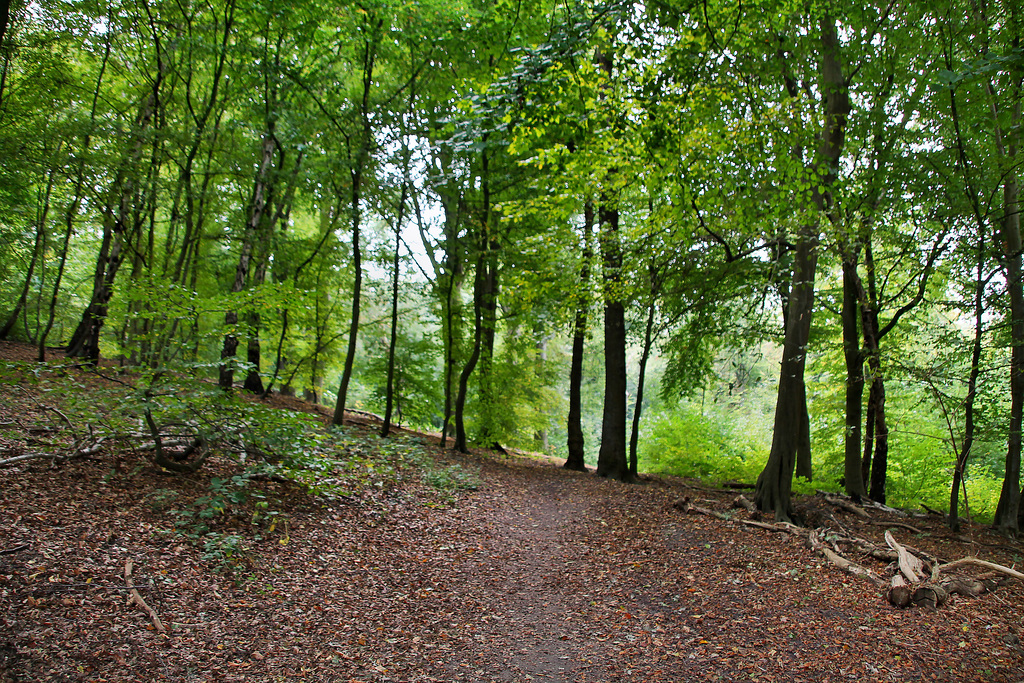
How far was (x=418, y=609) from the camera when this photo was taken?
4.88 m

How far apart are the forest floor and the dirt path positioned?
2 cm

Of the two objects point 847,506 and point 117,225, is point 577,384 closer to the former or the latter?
point 847,506

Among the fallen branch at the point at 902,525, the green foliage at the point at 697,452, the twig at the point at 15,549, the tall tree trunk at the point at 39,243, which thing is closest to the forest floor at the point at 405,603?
the twig at the point at 15,549

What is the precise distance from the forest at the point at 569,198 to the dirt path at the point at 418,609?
129 centimetres

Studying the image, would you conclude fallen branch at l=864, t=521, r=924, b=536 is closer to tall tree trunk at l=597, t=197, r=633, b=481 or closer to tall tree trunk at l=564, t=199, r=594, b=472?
tall tree trunk at l=597, t=197, r=633, b=481

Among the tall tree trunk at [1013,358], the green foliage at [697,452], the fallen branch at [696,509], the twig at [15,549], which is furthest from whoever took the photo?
the green foliage at [697,452]

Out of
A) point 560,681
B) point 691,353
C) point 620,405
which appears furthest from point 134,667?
point 691,353

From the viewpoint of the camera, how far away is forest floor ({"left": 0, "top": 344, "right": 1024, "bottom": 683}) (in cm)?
366

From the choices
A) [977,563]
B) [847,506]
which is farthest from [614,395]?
[977,563]

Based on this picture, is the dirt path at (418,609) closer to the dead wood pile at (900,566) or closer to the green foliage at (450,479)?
the dead wood pile at (900,566)

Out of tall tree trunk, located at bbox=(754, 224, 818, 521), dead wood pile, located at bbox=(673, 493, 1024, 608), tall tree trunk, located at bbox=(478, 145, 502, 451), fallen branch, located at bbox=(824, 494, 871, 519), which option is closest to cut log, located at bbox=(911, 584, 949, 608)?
dead wood pile, located at bbox=(673, 493, 1024, 608)

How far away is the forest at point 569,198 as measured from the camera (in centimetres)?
634

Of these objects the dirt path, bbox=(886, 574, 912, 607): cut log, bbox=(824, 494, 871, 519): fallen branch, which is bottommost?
the dirt path

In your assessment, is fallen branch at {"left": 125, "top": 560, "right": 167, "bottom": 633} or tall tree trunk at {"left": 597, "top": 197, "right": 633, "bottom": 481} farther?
tall tree trunk at {"left": 597, "top": 197, "right": 633, "bottom": 481}
